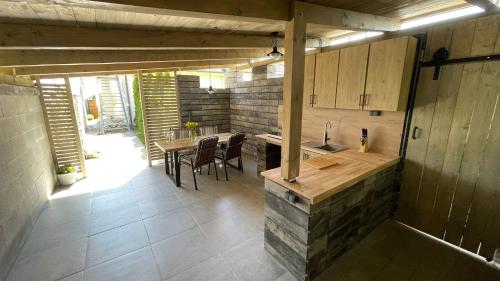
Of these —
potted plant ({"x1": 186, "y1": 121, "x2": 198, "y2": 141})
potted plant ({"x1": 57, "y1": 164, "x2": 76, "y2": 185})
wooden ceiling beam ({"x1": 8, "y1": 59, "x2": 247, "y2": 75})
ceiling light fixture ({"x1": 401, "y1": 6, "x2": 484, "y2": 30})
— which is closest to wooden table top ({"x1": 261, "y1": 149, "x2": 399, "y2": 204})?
ceiling light fixture ({"x1": 401, "y1": 6, "x2": 484, "y2": 30})

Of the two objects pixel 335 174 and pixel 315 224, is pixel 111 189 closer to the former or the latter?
pixel 315 224

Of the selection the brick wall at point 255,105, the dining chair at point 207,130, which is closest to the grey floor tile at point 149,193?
the dining chair at point 207,130

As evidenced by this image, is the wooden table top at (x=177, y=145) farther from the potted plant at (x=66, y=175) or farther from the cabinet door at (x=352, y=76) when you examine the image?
the cabinet door at (x=352, y=76)

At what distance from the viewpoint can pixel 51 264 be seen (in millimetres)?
2074

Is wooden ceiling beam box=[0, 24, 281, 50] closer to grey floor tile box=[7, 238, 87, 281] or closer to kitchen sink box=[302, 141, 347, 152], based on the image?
kitchen sink box=[302, 141, 347, 152]

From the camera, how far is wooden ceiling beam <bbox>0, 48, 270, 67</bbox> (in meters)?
2.32

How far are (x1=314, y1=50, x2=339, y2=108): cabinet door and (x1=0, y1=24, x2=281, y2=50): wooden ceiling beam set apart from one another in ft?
3.33

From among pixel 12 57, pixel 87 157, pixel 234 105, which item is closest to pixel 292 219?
pixel 12 57

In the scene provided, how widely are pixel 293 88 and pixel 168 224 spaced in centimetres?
229

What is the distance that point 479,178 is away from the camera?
2.00 meters

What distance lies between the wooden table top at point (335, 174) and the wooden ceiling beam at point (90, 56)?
2.30 meters

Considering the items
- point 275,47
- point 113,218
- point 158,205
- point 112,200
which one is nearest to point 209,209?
point 158,205

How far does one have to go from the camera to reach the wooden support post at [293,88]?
61.4 inches

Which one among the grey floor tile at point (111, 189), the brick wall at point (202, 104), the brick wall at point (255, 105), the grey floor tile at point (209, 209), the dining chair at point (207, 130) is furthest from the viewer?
the brick wall at point (202, 104)
